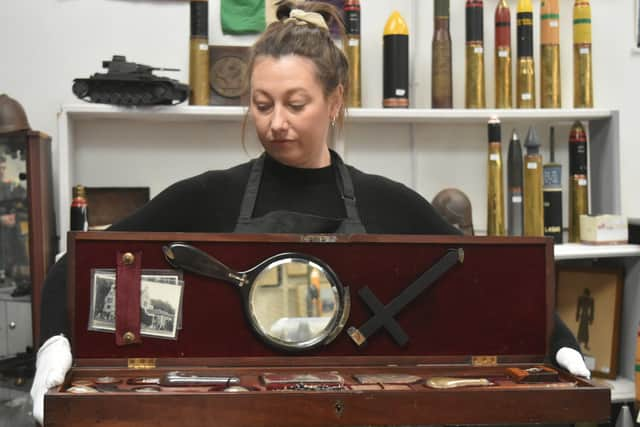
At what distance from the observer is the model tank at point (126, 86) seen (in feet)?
7.77

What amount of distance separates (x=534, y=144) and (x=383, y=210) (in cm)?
102

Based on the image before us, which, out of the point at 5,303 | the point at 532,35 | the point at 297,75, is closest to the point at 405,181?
the point at 532,35

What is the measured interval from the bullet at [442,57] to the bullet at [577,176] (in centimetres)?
46

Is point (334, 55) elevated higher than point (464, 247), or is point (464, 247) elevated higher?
point (334, 55)

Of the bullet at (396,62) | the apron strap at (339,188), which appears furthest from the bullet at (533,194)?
the apron strap at (339,188)

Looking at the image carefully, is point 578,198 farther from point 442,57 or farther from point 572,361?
point 572,361

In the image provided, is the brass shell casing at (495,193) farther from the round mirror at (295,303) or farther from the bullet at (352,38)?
the round mirror at (295,303)

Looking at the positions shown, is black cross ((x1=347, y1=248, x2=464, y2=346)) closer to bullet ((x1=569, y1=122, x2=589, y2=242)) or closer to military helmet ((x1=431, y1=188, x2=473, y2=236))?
military helmet ((x1=431, y1=188, x2=473, y2=236))

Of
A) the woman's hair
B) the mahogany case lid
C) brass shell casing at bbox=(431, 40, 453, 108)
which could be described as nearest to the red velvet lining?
the mahogany case lid

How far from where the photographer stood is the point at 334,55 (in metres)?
1.80

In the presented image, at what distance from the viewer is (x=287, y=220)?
65.9 inches

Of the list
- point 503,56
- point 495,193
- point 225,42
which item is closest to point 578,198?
point 495,193

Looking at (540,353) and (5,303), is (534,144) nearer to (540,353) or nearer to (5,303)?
(540,353)

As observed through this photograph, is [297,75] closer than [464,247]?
No
